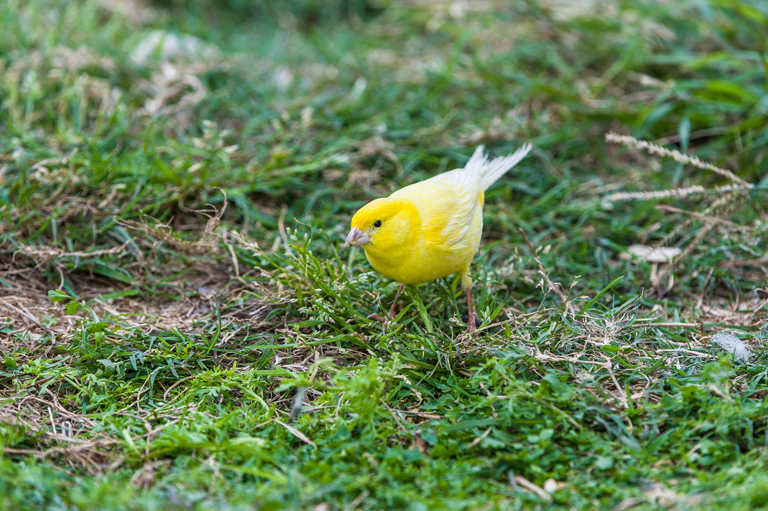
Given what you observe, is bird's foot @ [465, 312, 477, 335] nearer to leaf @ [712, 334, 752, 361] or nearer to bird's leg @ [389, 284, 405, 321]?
bird's leg @ [389, 284, 405, 321]

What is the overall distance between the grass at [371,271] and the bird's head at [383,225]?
352 millimetres

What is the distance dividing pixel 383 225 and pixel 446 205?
1.14 feet

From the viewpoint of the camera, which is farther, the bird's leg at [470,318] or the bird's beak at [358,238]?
the bird's leg at [470,318]

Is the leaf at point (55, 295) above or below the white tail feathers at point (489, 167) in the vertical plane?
below

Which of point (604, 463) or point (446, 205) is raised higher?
point (446, 205)

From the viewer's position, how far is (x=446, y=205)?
319 cm

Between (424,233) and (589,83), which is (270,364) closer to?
(424,233)

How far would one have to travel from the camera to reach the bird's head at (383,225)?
3.08 metres

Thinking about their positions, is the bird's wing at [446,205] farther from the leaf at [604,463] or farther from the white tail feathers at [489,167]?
the leaf at [604,463]

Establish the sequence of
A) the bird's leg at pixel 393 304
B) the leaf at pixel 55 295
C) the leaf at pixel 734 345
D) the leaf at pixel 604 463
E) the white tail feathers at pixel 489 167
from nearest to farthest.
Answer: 1. the leaf at pixel 604 463
2. the leaf at pixel 734 345
3. the leaf at pixel 55 295
4. the bird's leg at pixel 393 304
5. the white tail feathers at pixel 489 167

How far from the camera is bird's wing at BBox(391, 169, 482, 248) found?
3.09m

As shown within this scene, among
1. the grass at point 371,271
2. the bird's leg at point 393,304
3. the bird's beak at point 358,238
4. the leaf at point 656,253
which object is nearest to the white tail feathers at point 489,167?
the grass at point 371,271

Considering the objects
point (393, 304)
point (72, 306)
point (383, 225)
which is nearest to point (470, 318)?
point (393, 304)

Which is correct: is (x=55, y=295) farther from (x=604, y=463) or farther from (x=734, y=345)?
(x=734, y=345)
